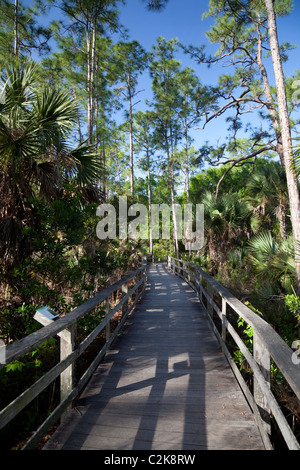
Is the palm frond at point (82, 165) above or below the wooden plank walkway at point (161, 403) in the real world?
above

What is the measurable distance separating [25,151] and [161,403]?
415cm

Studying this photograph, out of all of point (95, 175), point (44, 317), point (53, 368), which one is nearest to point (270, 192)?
point (95, 175)

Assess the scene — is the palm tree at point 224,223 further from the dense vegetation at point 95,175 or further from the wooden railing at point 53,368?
the wooden railing at point 53,368

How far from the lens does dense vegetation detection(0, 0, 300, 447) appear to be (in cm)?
423

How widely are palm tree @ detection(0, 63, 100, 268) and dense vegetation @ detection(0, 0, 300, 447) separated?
22mm

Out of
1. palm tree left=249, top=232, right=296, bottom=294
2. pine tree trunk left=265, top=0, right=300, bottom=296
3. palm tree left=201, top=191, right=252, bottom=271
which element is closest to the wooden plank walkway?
palm tree left=249, top=232, right=296, bottom=294

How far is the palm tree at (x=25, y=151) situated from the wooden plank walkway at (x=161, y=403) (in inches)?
101

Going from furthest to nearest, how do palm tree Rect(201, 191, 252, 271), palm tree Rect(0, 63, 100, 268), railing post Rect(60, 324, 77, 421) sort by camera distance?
palm tree Rect(201, 191, 252, 271), palm tree Rect(0, 63, 100, 268), railing post Rect(60, 324, 77, 421)

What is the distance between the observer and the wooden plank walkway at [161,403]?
2.08m

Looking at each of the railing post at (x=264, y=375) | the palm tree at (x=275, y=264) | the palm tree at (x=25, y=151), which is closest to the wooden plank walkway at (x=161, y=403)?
the railing post at (x=264, y=375)

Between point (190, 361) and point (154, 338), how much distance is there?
3.59 feet

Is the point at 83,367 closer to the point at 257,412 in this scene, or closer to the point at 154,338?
the point at 154,338

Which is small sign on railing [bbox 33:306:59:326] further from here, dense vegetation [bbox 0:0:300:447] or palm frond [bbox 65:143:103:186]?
palm frond [bbox 65:143:103:186]

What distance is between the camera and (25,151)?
4.25 metres
